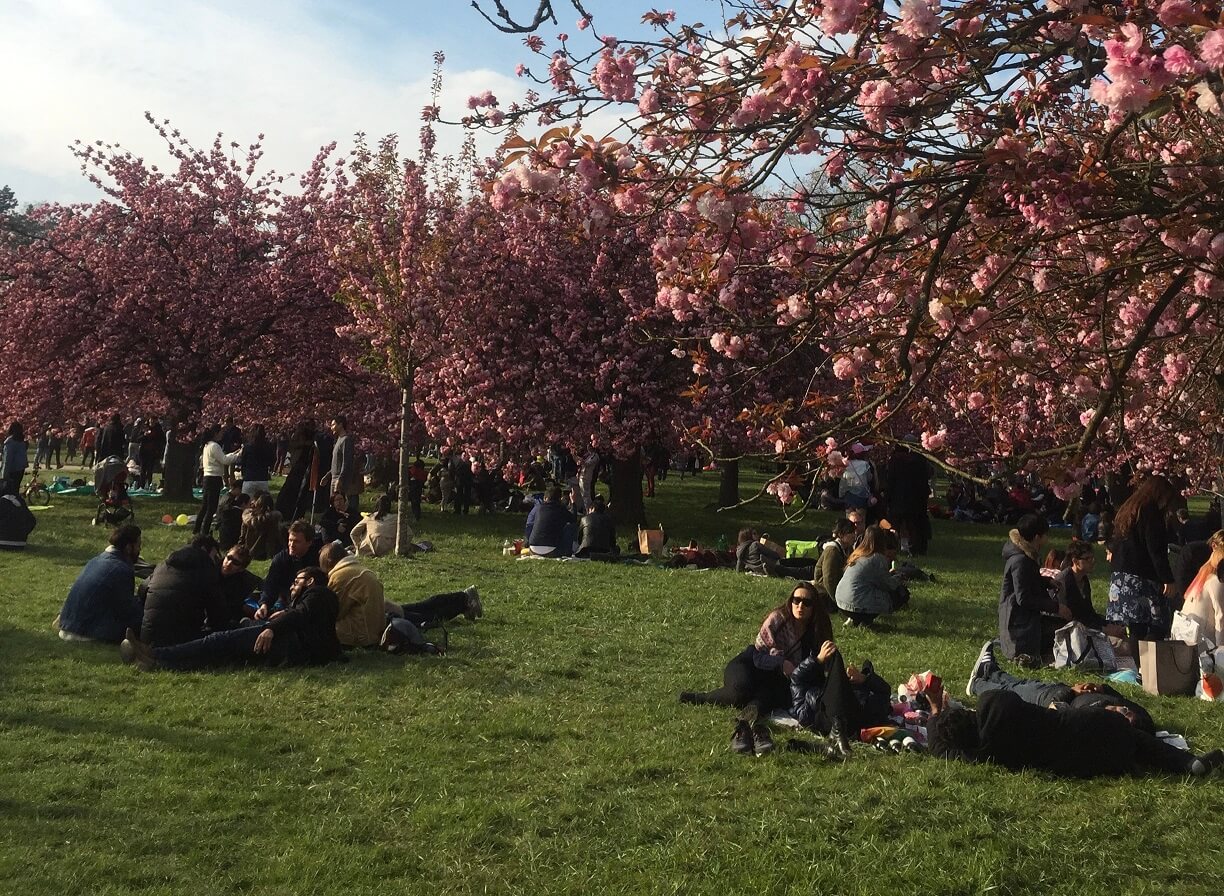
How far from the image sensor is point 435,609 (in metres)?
11.4

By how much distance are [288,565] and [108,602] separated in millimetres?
1588

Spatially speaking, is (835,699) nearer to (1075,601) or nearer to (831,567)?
(1075,601)

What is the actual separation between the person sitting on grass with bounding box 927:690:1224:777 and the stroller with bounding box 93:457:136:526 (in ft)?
52.5

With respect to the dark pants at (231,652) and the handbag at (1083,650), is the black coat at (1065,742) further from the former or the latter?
the dark pants at (231,652)

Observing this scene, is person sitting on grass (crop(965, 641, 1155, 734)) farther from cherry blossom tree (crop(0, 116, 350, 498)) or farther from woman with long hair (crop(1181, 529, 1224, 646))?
cherry blossom tree (crop(0, 116, 350, 498))

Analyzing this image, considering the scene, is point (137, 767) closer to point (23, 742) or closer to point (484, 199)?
Result: point (23, 742)

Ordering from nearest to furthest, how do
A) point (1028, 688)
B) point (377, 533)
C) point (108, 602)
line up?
point (1028, 688) < point (108, 602) < point (377, 533)

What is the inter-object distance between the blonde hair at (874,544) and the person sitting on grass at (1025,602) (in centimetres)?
172

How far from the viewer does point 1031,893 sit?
529 cm

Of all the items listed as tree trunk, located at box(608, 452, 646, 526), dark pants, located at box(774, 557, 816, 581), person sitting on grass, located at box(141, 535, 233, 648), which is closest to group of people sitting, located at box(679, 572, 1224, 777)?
person sitting on grass, located at box(141, 535, 233, 648)

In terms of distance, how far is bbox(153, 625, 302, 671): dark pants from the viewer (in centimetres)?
945

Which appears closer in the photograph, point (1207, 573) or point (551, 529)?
point (1207, 573)

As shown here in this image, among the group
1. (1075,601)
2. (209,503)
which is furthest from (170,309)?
(1075,601)

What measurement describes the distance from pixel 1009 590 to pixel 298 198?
22.6m
